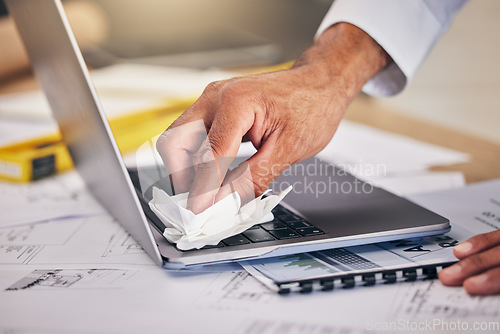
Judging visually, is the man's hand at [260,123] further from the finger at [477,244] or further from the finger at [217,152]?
the finger at [477,244]

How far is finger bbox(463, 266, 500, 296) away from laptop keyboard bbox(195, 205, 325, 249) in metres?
0.13

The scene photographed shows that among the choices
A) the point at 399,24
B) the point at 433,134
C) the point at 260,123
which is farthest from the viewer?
the point at 433,134

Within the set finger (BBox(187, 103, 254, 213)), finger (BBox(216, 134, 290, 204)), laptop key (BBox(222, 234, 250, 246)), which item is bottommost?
laptop key (BBox(222, 234, 250, 246))

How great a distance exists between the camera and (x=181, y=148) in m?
0.50

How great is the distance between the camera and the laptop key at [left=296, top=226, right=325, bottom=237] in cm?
49

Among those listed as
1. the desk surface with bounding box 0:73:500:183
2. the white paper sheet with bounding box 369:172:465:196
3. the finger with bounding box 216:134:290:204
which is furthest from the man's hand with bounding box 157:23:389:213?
the desk surface with bounding box 0:73:500:183

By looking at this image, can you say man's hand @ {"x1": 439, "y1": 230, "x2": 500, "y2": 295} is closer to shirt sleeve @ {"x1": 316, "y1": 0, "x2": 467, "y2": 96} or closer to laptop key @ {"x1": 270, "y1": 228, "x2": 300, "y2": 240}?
laptop key @ {"x1": 270, "y1": 228, "x2": 300, "y2": 240}

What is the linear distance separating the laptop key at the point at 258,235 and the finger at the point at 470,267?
6.1 inches

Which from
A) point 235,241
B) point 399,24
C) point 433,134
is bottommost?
point 433,134

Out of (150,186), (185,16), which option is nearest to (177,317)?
(150,186)

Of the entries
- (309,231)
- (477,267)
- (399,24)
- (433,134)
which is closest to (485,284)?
(477,267)

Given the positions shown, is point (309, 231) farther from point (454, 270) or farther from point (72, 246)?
point (72, 246)

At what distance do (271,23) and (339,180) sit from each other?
1.78 m

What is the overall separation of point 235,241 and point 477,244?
216mm
